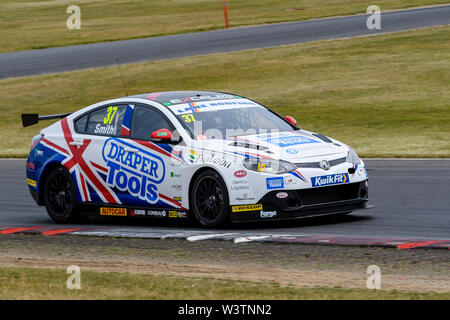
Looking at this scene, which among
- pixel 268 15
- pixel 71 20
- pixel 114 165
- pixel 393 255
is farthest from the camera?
pixel 71 20

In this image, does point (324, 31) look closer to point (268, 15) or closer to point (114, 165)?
point (268, 15)

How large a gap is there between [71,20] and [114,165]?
42182 mm

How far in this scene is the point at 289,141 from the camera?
9.79 metres

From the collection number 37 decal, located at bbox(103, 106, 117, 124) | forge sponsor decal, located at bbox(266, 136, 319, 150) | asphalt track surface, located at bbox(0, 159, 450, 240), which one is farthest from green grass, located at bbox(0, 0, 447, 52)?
forge sponsor decal, located at bbox(266, 136, 319, 150)

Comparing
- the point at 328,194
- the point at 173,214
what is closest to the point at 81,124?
the point at 173,214

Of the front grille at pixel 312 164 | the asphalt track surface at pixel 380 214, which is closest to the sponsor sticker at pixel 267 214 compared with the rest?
the asphalt track surface at pixel 380 214

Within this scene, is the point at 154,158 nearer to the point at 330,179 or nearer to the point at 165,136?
the point at 165,136

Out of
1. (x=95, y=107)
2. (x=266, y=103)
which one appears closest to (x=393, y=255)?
(x=95, y=107)

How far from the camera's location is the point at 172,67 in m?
29.4

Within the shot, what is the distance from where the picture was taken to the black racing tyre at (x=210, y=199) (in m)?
9.39

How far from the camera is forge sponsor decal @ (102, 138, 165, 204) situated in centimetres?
1007

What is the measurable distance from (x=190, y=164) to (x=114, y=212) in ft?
4.65

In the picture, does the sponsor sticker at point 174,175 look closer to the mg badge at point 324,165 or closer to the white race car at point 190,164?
the white race car at point 190,164

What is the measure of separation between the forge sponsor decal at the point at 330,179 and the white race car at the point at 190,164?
0.04 feet
